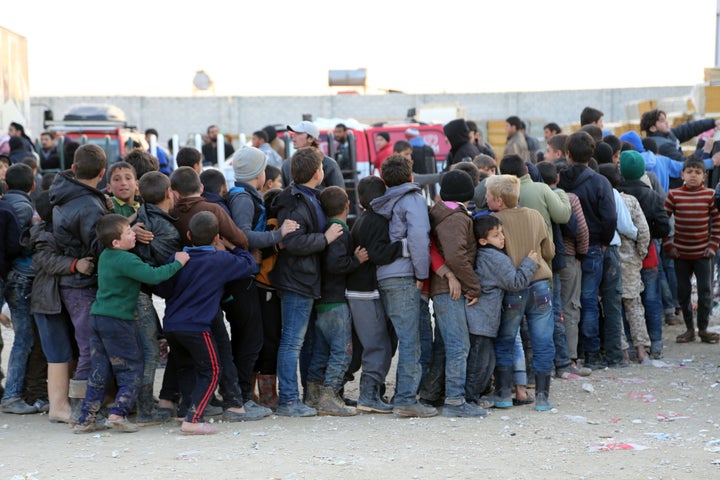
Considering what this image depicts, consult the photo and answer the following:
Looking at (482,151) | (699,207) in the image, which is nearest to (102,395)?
(699,207)

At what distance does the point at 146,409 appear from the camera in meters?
7.12

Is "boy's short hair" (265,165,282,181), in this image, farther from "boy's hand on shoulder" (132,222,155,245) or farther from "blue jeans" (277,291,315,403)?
"boy's hand on shoulder" (132,222,155,245)

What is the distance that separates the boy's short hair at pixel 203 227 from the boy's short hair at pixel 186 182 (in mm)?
388

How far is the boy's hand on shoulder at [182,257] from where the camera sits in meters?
6.70

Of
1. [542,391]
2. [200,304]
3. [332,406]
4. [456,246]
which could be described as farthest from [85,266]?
[542,391]

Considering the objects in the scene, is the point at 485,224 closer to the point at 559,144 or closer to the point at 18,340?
the point at 559,144

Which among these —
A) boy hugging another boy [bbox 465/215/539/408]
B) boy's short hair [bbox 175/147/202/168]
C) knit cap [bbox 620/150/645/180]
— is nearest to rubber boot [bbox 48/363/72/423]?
boy's short hair [bbox 175/147/202/168]

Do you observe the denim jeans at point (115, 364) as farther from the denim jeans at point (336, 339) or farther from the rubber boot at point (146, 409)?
the denim jeans at point (336, 339)

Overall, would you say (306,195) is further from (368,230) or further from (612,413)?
(612,413)

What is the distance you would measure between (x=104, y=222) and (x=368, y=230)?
1.82 metres

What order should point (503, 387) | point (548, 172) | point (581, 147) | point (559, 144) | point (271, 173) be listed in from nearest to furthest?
1. point (503, 387)
2. point (271, 173)
3. point (548, 172)
4. point (581, 147)
5. point (559, 144)

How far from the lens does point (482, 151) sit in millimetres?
13617

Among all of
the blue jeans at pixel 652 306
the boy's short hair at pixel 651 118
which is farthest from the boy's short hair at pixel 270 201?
the boy's short hair at pixel 651 118

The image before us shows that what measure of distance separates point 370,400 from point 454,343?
76cm
